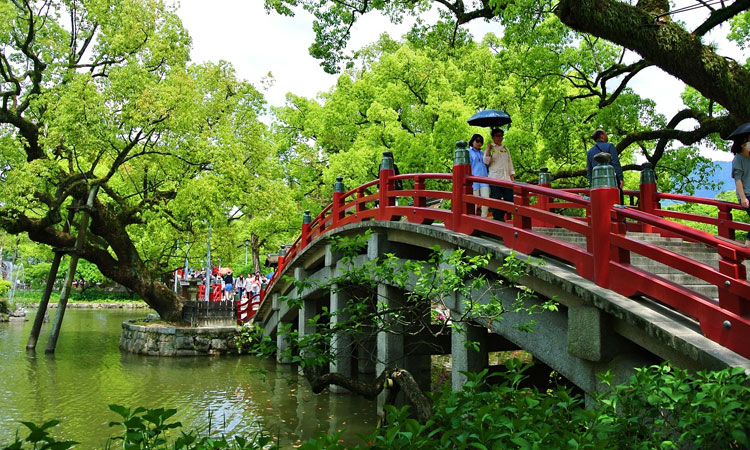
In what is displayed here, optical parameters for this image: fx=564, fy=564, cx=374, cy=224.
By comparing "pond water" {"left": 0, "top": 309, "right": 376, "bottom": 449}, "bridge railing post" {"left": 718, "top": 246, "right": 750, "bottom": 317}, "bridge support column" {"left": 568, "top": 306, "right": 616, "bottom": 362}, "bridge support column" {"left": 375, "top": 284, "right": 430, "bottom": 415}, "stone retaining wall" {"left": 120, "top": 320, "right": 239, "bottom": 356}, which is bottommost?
"pond water" {"left": 0, "top": 309, "right": 376, "bottom": 449}

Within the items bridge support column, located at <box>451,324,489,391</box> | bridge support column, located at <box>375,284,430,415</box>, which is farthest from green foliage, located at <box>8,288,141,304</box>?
bridge support column, located at <box>451,324,489,391</box>

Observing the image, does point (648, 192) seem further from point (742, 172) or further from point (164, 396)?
point (164, 396)

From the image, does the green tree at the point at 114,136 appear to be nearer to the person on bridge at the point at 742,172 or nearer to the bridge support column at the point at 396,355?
the bridge support column at the point at 396,355

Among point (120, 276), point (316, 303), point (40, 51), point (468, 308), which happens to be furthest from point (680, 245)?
point (40, 51)

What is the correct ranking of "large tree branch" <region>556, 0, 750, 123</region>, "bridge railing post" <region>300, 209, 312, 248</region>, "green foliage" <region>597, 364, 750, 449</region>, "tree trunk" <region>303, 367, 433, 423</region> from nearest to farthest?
1. "green foliage" <region>597, 364, 750, 449</region>
2. "tree trunk" <region>303, 367, 433, 423</region>
3. "large tree branch" <region>556, 0, 750, 123</region>
4. "bridge railing post" <region>300, 209, 312, 248</region>

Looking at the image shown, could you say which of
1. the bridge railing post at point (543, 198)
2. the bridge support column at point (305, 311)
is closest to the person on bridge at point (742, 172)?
the bridge railing post at point (543, 198)

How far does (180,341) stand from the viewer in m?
19.6

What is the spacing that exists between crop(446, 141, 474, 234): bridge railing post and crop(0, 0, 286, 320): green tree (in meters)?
12.2

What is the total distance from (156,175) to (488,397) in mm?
20790

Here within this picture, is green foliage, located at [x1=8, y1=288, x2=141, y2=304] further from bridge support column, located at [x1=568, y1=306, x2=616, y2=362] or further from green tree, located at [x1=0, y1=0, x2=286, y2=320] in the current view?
bridge support column, located at [x1=568, y1=306, x2=616, y2=362]

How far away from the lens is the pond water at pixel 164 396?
10164 millimetres

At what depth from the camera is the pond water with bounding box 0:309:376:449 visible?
10.2m

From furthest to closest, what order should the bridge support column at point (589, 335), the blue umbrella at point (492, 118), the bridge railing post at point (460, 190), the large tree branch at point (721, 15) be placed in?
the blue umbrella at point (492, 118) → the large tree branch at point (721, 15) → the bridge railing post at point (460, 190) → the bridge support column at point (589, 335)

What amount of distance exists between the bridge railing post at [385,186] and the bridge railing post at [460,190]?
210cm
